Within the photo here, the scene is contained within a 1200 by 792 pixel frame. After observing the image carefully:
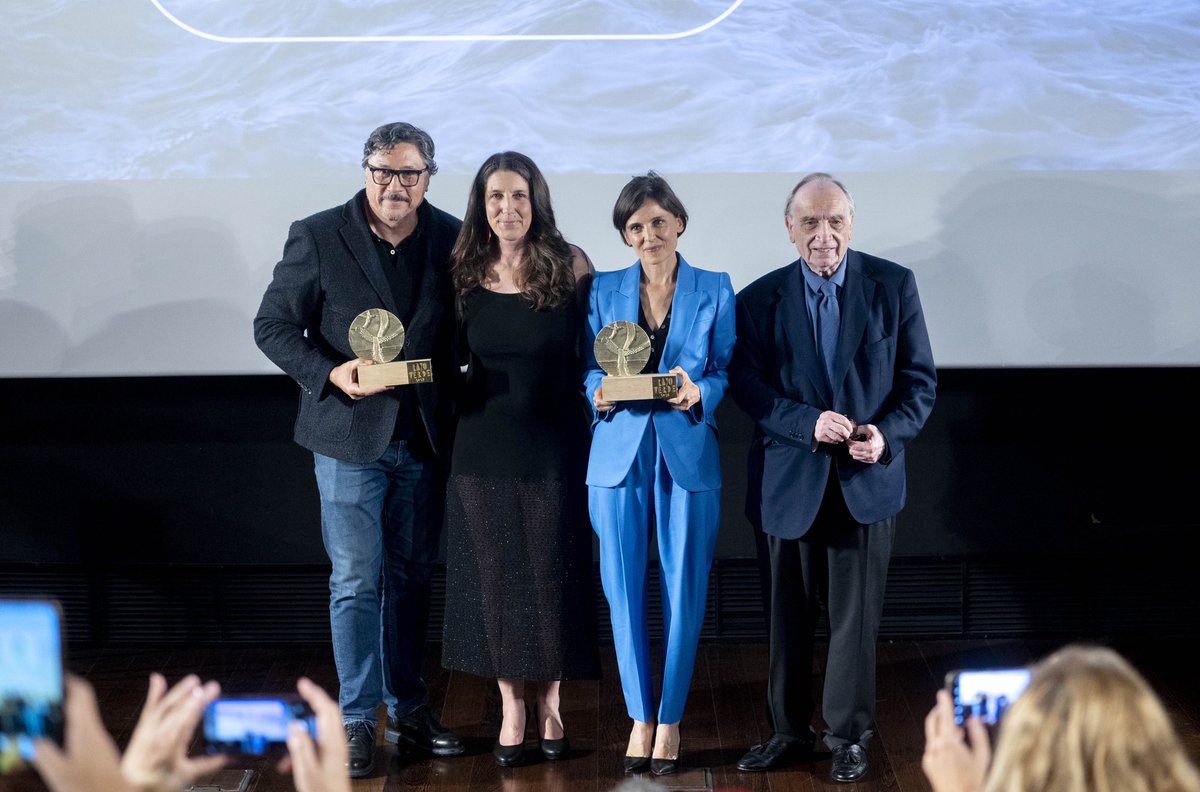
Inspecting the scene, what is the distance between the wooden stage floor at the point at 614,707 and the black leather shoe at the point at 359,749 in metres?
0.03

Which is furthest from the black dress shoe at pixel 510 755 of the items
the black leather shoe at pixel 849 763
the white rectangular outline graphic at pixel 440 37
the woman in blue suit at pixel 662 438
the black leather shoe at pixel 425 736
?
the white rectangular outline graphic at pixel 440 37

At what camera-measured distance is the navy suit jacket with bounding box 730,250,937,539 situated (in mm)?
→ 3104

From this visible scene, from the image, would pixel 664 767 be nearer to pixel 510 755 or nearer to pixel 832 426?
pixel 510 755

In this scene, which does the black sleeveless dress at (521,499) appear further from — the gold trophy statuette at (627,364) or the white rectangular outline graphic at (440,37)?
the white rectangular outline graphic at (440,37)

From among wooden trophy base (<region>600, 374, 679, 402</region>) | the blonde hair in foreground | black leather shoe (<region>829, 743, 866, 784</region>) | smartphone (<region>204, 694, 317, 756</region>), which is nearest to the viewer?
the blonde hair in foreground

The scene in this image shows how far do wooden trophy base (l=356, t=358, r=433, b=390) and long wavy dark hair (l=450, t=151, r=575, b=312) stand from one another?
229mm

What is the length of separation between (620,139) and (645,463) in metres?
1.10

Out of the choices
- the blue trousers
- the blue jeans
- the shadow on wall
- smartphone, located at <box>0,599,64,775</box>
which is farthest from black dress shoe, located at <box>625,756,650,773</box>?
smartphone, located at <box>0,599,64,775</box>

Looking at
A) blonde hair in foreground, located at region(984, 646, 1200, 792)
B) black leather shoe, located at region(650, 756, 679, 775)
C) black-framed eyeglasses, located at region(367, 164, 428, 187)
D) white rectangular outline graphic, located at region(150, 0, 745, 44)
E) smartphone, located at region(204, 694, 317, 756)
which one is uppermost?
white rectangular outline graphic, located at region(150, 0, 745, 44)

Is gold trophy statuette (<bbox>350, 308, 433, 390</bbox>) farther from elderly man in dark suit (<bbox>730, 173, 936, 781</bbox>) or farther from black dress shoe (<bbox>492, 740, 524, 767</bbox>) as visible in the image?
black dress shoe (<bbox>492, 740, 524, 767</bbox>)

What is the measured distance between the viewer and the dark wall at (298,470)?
4145mm

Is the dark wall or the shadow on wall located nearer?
the shadow on wall

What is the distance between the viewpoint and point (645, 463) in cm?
314

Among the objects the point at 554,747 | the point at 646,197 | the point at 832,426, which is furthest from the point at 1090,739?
the point at 554,747
